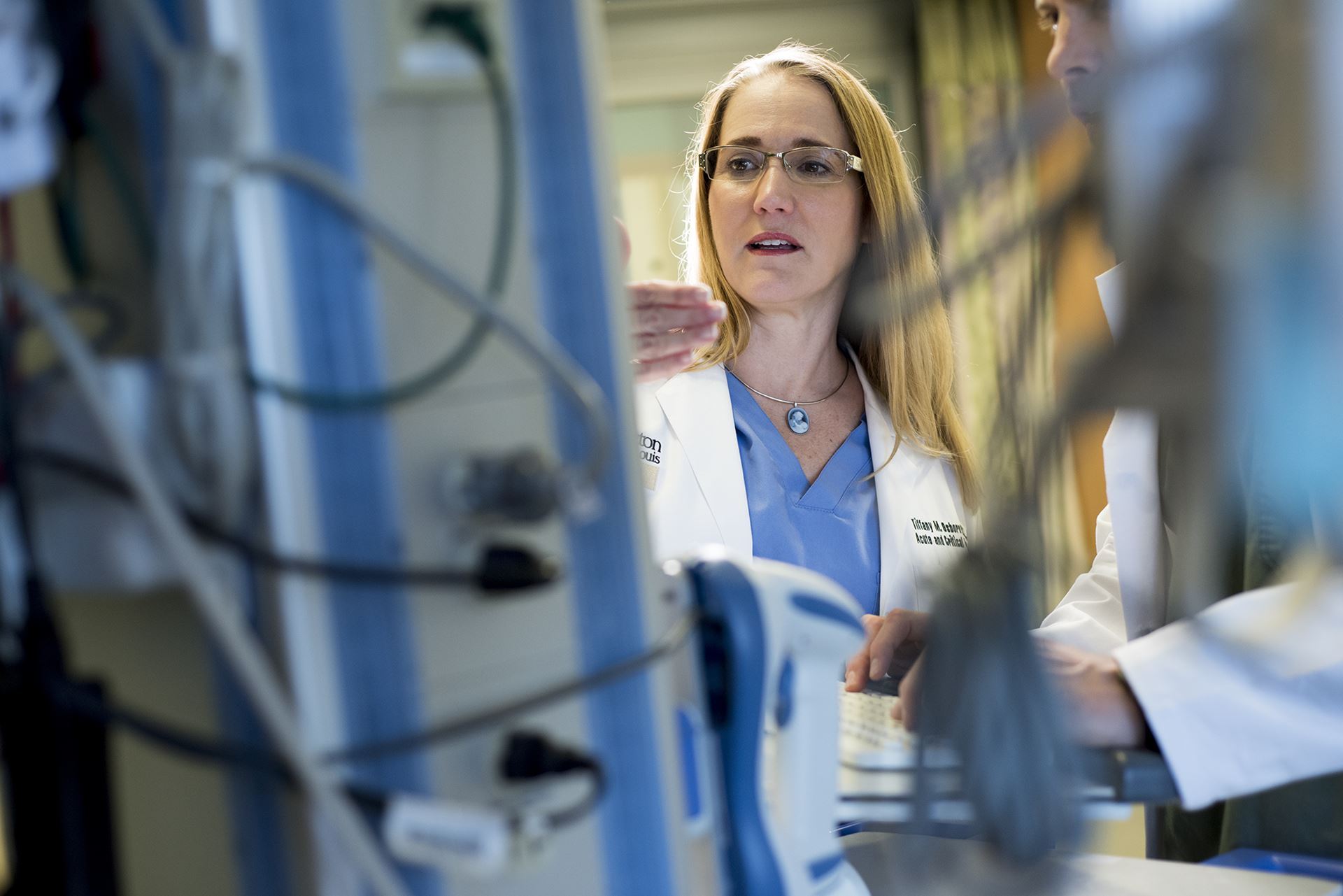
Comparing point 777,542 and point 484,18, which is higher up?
point 484,18

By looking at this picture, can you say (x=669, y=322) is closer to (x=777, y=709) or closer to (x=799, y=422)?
(x=799, y=422)

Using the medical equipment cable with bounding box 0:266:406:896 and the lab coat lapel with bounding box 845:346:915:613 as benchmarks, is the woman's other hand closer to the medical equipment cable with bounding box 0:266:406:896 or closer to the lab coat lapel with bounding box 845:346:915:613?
the lab coat lapel with bounding box 845:346:915:613

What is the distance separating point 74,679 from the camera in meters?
Result: 0.50

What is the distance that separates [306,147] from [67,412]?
0.56ft

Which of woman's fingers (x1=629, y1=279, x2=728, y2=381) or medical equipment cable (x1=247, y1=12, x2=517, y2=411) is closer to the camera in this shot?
medical equipment cable (x1=247, y1=12, x2=517, y2=411)

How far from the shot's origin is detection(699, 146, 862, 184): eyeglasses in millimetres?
1738

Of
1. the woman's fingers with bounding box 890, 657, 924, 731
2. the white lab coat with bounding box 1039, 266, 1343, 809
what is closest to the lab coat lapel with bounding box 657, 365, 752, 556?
the woman's fingers with bounding box 890, 657, 924, 731

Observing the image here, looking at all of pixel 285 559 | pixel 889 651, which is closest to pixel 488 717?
pixel 285 559

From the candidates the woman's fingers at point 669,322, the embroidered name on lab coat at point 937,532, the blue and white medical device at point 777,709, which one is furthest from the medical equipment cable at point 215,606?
the embroidered name on lab coat at point 937,532

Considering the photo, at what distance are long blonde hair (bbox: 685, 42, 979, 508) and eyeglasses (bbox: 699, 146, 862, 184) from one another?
48mm

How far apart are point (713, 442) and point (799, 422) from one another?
0.16 meters

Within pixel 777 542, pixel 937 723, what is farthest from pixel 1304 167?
pixel 777 542

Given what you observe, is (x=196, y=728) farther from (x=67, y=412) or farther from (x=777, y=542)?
(x=777, y=542)

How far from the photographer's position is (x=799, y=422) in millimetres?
1779
